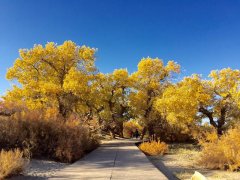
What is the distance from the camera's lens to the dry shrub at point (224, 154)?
11.8 metres

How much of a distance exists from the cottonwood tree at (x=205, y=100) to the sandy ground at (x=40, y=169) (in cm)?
1218

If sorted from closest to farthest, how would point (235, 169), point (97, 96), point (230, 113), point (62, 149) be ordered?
point (235, 169) < point (62, 149) < point (230, 113) < point (97, 96)

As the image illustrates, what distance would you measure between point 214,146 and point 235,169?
1.21 m

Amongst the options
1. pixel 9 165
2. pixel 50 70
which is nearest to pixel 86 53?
pixel 50 70

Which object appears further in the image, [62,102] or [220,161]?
[62,102]

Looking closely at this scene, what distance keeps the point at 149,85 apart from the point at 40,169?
18984mm

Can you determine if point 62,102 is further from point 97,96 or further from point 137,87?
point 137,87

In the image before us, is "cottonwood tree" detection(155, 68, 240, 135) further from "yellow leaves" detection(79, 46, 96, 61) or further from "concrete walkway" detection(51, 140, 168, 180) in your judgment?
"concrete walkway" detection(51, 140, 168, 180)

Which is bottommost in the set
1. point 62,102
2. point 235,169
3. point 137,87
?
point 235,169

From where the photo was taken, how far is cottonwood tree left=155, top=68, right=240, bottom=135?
2198 centimetres

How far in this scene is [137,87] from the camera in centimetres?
2917

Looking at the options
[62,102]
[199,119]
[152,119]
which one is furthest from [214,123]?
[62,102]

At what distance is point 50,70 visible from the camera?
2511cm

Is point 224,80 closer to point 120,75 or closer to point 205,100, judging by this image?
point 205,100
